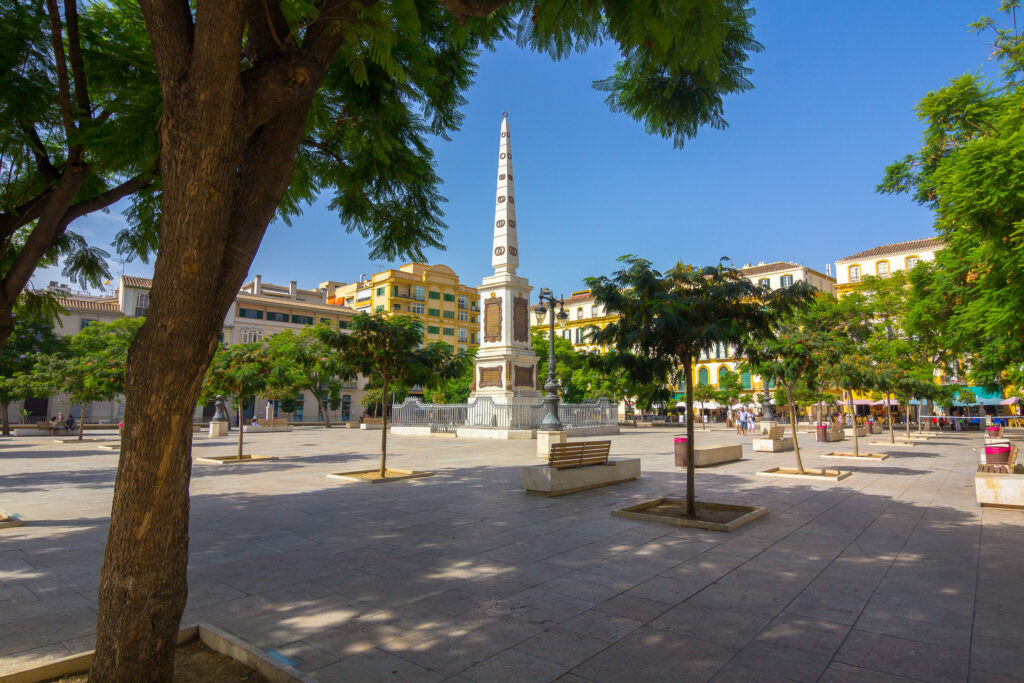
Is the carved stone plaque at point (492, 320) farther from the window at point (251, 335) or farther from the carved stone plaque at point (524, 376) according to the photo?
the window at point (251, 335)

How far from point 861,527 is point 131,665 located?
7786 millimetres

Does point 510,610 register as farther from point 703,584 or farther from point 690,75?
point 690,75

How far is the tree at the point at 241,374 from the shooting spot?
1562cm

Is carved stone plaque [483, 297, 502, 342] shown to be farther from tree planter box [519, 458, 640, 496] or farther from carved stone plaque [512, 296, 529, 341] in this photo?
tree planter box [519, 458, 640, 496]

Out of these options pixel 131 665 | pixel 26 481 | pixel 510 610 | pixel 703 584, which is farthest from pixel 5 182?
pixel 26 481

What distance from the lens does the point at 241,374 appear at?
15562 millimetres

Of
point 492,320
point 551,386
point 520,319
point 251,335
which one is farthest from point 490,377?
point 251,335

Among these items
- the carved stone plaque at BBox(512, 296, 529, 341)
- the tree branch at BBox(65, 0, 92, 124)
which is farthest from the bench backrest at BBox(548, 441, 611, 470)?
the carved stone plaque at BBox(512, 296, 529, 341)

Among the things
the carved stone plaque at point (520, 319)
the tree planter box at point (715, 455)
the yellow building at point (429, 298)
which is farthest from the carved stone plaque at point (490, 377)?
the yellow building at point (429, 298)

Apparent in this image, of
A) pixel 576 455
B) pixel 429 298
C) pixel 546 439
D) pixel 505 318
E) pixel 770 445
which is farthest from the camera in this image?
pixel 429 298

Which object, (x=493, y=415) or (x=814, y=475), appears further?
(x=493, y=415)

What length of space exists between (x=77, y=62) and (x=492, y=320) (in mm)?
23431

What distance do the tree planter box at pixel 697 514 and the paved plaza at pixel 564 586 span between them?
175 mm

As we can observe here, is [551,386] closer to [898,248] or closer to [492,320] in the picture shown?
[492,320]
